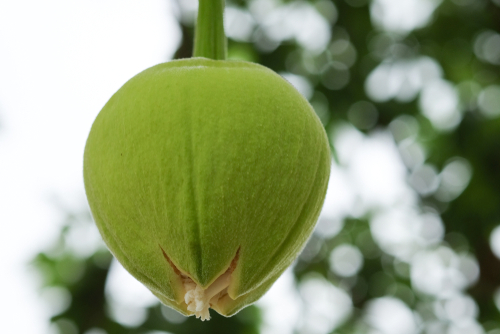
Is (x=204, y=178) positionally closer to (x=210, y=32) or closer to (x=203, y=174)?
(x=203, y=174)

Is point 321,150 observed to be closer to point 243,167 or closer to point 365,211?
point 243,167

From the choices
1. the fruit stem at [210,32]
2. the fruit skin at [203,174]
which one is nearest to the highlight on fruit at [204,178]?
the fruit skin at [203,174]

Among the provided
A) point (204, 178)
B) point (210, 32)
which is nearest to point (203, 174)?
point (204, 178)

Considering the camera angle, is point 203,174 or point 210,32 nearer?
point 203,174

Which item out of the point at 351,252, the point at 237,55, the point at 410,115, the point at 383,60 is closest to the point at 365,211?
the point at 351,252

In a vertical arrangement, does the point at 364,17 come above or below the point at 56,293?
above

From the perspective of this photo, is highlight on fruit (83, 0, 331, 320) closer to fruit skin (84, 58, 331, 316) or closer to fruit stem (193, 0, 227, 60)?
fruit skin (84, 58, 331, 316)

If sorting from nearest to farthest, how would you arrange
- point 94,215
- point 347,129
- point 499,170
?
point 94,215 → point 499,170 → point 347,129

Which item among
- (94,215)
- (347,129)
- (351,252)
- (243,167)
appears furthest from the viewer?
(351,252)
